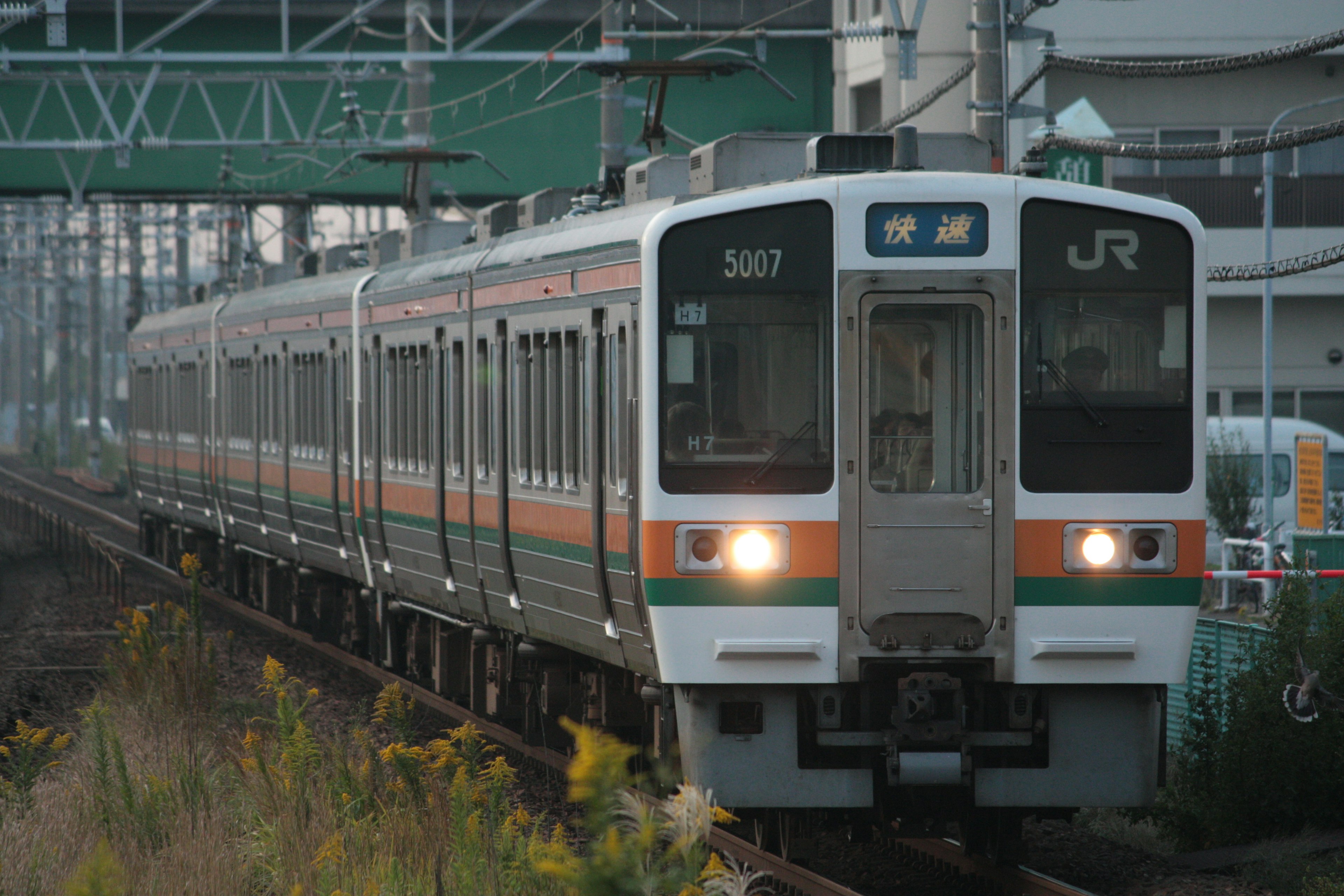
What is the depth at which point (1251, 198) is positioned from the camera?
30.3 m

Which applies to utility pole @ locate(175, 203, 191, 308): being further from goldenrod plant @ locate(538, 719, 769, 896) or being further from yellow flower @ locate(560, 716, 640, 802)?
yellow flower @ locate(560, 716, 640, 802)

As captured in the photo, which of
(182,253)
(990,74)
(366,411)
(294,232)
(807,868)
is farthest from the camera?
(182,253)

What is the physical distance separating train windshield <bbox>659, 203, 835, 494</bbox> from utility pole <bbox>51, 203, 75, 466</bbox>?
131ft

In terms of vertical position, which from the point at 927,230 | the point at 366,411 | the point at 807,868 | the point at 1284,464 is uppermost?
the point at 927,230

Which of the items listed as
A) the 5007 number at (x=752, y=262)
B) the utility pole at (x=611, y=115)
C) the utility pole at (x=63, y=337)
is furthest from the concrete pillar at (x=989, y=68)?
the utility pole at (x=63, y=337)

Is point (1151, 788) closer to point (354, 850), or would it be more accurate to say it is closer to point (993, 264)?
point (993, 264)

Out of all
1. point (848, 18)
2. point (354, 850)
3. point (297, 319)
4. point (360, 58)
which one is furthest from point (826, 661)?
point (848, 18)

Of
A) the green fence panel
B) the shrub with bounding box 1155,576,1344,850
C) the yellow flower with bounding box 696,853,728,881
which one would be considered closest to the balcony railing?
the green fence panel

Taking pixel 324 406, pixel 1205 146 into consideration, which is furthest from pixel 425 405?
pixel 1205 146

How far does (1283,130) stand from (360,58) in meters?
15.5

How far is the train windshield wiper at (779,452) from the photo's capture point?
7.59 meters

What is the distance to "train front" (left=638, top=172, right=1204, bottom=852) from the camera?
759 centimetres

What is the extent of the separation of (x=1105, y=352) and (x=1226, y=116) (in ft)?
79.0

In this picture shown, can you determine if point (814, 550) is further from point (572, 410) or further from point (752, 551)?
point (572, 410)
